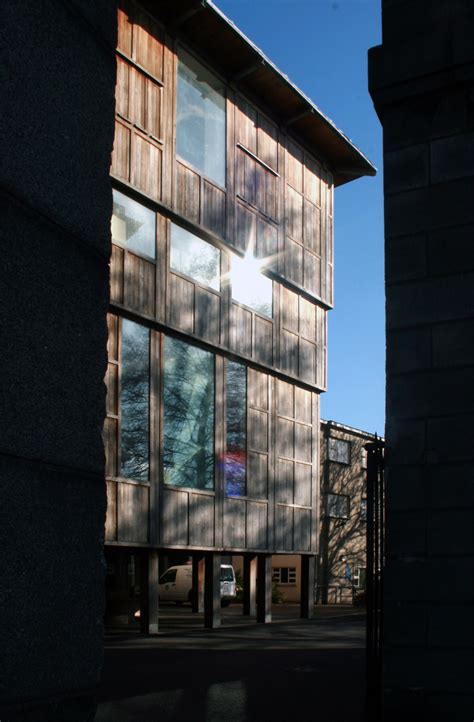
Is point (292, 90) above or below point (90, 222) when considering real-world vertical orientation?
above

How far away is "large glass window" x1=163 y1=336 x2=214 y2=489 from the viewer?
22859 mm

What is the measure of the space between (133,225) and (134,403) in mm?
3939

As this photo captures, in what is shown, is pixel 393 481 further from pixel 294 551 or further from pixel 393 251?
pixel 294 551

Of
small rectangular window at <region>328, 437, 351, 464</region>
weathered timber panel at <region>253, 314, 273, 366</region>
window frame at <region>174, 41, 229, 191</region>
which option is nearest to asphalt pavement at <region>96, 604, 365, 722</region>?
weathered timber panel at <region>253, 314, 273, 366</region>

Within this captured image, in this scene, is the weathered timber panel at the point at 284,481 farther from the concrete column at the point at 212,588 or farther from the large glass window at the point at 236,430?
the concrete column at the point at 212,588

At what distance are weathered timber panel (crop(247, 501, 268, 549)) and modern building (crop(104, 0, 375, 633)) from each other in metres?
0.06

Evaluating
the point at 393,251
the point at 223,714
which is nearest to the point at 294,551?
the point at 223,714

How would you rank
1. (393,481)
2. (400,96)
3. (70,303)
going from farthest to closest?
1. (400,96)
2. (393,481)
3. (70,303)

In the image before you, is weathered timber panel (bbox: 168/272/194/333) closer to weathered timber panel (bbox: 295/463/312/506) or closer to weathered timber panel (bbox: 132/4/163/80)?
weathered timber panel (bbox: 132/4/163/80)

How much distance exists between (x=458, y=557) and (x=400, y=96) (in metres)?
4.77

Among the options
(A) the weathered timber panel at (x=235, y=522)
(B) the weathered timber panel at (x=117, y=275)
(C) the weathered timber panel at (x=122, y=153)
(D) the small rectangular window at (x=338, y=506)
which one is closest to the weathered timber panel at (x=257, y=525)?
(A) the weathered timber panel at (x=235, y=522)

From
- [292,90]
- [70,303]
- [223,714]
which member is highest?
[292,90]

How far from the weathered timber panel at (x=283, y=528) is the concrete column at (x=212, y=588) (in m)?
2.22

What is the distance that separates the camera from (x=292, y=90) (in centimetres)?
2747
